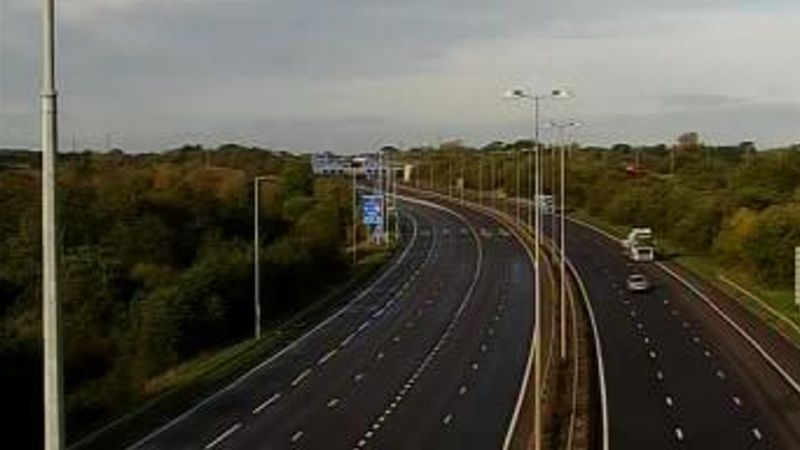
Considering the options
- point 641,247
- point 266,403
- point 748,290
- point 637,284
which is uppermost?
point 641,247

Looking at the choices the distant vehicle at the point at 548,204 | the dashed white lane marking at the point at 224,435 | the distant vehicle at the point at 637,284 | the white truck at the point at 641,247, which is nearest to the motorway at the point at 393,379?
the dashed white lane marking at the point at 224,435

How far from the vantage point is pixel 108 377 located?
68.4 meters

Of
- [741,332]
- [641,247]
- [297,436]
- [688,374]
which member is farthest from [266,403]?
[641,247]

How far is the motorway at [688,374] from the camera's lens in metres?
50.5

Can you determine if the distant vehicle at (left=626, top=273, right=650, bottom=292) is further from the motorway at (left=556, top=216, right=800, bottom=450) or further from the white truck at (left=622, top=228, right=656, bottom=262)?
the white truck at (left=622, top=228, right=656, bottom=262)

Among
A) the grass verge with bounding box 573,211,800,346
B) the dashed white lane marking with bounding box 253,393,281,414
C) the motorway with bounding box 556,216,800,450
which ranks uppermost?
the grass verge with bounding box 573,211,800,346

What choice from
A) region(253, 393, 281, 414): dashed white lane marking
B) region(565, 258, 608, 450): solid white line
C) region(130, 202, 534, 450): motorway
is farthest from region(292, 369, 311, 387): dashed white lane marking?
region(565, 258, 608, 450): solid white line

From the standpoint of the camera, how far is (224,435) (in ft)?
163

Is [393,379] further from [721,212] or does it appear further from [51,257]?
[721,212]

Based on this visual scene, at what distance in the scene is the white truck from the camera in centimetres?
12431

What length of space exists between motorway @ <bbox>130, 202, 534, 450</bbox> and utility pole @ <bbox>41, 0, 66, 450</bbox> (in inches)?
1410

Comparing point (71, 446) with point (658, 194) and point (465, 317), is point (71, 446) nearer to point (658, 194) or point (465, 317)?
point (465, 317)

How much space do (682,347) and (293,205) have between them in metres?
76.2

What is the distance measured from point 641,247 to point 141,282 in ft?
158
